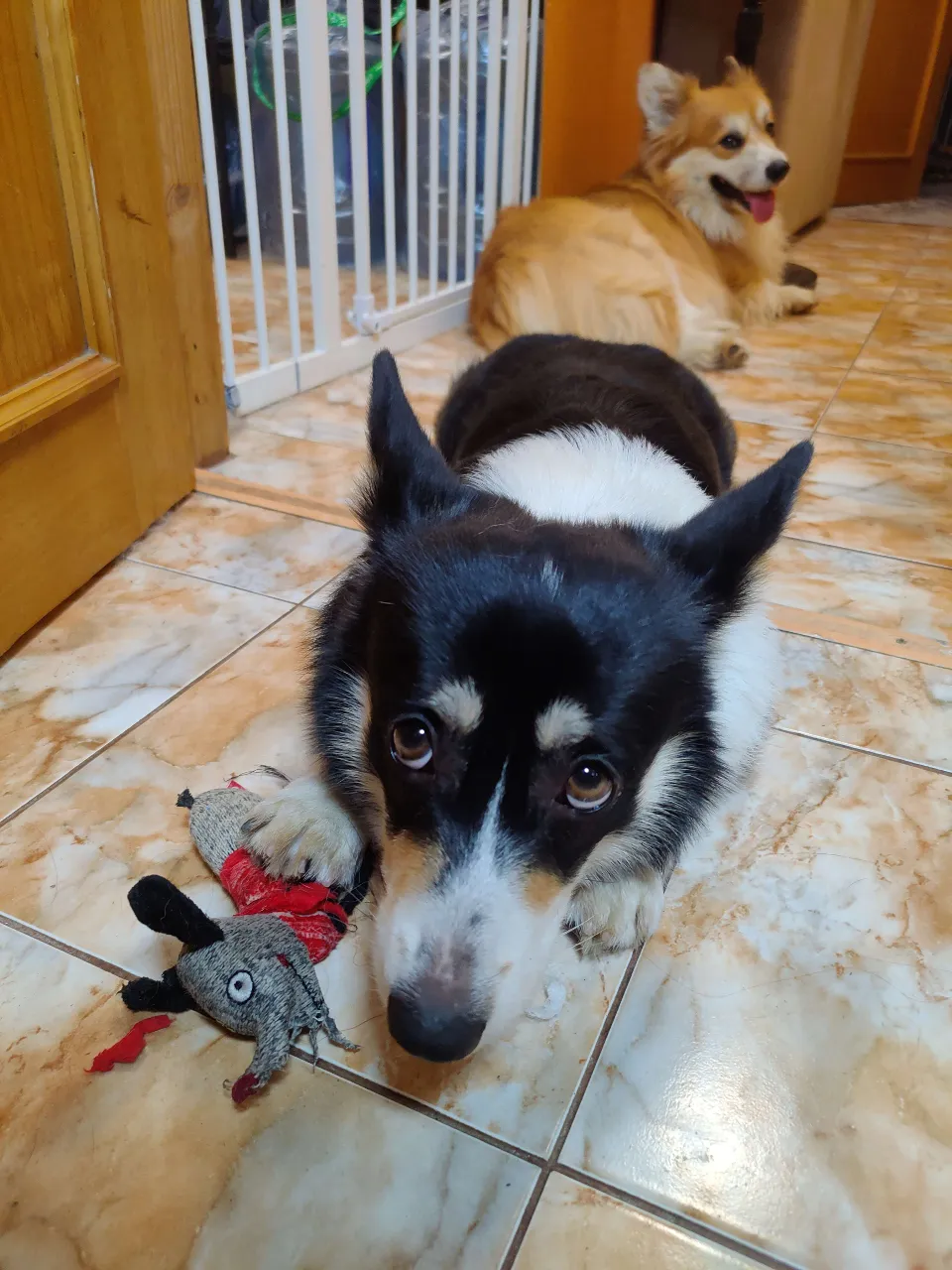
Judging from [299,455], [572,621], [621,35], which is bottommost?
[299,455]

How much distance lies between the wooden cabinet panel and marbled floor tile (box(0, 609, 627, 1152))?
74 cm

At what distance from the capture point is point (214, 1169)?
1001 mm

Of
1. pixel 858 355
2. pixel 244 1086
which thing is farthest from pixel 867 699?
pixel 858 355

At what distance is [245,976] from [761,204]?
4.41m

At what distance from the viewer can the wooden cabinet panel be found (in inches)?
64.4

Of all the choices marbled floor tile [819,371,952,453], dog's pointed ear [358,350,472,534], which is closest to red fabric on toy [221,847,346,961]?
dog's pointed ear [358,350,472,534]

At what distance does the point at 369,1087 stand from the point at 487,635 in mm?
572

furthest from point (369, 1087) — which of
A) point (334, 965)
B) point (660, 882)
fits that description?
point (660, 882)

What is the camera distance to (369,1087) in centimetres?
109

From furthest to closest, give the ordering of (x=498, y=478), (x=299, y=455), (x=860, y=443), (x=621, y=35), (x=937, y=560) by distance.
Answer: (x=621, y=35)
(x=860, y=443)
(x=299, y=455)
(x=937, y=560)
(x=498, y=478)

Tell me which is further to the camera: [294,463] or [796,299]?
[796,299]

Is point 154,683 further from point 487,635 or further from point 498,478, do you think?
point 487,635

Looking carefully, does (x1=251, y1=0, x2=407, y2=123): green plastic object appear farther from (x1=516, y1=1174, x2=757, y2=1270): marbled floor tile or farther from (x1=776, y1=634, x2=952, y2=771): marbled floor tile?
(x1=516, y1=1174, x2=757, y2=1270): marbled floor tile

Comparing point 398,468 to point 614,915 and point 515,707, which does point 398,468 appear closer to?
point 515,707
